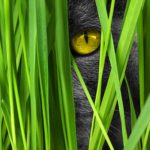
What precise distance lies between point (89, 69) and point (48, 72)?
0.21 meters

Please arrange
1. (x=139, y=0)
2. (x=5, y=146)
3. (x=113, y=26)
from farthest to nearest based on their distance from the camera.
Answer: (x=113, y=26), (x=5, y=146), (x=139, y=0)

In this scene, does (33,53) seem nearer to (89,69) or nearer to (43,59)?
(43,59)

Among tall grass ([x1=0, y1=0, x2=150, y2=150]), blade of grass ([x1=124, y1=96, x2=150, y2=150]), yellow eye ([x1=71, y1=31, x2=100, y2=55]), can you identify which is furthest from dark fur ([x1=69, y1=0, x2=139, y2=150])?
blade of grass ([x1=124, y1=96, x2=150, y2=150])

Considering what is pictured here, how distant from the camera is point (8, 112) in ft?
1.73

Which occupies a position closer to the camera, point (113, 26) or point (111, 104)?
point (111, 104)

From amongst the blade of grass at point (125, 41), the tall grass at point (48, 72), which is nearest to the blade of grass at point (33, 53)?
the tall grass at point (48, 72)

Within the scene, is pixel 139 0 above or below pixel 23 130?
above

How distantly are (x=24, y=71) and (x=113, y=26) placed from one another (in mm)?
219

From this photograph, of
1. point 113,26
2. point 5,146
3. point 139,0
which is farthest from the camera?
point 113,26

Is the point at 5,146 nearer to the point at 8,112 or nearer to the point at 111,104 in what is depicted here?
the point at 8,112

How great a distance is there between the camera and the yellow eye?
2.18 ft

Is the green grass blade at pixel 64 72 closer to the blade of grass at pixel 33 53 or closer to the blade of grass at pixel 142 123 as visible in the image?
the blade of grass at pixel 33 53

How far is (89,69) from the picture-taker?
0.70 m

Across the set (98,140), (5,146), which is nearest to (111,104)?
(98,140)
